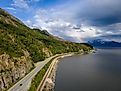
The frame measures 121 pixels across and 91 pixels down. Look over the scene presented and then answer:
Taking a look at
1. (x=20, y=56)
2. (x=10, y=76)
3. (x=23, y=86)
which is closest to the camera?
(x=23, y=86)

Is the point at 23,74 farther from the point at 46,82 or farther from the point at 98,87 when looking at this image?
the point at 98,87

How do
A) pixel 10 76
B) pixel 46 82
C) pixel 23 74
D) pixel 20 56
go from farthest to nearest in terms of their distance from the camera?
pixel 20 56
pixel 23 74
pixel 46 82
pixel 10 76

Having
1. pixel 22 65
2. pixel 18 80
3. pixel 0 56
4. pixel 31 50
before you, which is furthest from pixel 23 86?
pixel 31 50

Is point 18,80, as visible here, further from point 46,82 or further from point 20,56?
point 20,56

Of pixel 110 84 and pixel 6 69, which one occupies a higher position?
pixel 6 69

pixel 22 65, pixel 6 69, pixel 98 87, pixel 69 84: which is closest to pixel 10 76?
pixel 6 69

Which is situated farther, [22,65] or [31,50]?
[31,50]

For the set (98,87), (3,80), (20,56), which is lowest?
(98,87)
